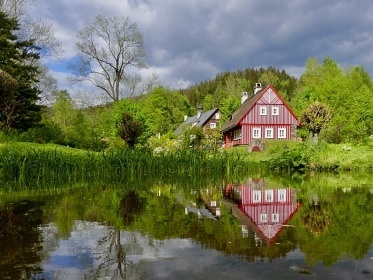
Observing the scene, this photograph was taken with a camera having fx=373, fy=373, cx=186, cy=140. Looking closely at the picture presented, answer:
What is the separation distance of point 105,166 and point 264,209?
21.8ft

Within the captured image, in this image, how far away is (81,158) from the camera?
1140 centimetres

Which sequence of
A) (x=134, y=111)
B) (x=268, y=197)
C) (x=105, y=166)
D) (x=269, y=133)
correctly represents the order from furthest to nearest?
1. (x=269, y=133)
2. (x=134, y=111)
3. (x=105, y=166)
4. (x=268, y=197)

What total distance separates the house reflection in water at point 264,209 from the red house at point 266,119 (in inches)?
1240

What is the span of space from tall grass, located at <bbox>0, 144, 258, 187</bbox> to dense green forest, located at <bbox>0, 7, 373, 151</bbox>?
4.60 meters

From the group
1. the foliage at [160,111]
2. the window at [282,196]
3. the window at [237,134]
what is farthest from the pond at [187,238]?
the foliage at [160,111]

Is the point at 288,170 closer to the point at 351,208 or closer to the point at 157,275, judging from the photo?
the point at 351,208

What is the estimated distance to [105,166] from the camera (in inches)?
437

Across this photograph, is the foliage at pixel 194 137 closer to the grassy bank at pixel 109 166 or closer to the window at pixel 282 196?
the grassy bank at pixel 109 166

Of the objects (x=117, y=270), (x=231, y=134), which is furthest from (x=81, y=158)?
(x=231, y=134)

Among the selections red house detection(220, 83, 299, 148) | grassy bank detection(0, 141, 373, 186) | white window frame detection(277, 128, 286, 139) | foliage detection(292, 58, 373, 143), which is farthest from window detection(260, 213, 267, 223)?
white window frame detection(277, 128, 286, 139)

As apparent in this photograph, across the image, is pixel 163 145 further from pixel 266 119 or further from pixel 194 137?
pixel 266 119

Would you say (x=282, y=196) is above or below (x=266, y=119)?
below

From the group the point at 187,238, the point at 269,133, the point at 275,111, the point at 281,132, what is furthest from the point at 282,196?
the point at 281,132

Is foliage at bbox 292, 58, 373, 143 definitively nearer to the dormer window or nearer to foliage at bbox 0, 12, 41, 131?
the dormer window
